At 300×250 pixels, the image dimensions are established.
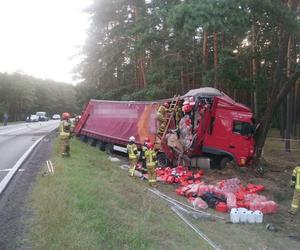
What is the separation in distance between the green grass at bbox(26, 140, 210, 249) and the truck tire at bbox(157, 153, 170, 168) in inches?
236

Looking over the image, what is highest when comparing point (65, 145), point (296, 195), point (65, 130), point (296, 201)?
point (65, 130)

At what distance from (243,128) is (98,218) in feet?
38.0

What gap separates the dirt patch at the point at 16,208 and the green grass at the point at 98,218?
0.57 feet

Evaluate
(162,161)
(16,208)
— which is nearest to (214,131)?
(162,161)

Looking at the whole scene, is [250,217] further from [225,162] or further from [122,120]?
[122,120]

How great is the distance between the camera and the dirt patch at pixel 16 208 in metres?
6.82

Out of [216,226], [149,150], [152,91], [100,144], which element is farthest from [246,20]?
[152,91]

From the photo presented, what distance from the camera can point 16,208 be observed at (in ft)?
28.0

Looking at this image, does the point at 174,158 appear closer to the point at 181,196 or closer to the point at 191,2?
the point at 181,196

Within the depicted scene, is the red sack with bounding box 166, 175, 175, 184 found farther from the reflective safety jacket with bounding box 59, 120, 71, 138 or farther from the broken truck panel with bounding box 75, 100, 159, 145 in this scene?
the reflective safety jacket with bounding box 59, 120, 71, 138

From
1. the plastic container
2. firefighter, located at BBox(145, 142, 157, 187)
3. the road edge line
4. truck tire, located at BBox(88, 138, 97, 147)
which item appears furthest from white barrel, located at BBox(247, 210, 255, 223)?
truck tire, located at BBox(88, 138, 97, 147)

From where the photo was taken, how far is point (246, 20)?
504 inches

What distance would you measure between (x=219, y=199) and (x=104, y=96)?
83.1 feet

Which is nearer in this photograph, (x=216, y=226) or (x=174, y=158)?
(x=216, y=226)
